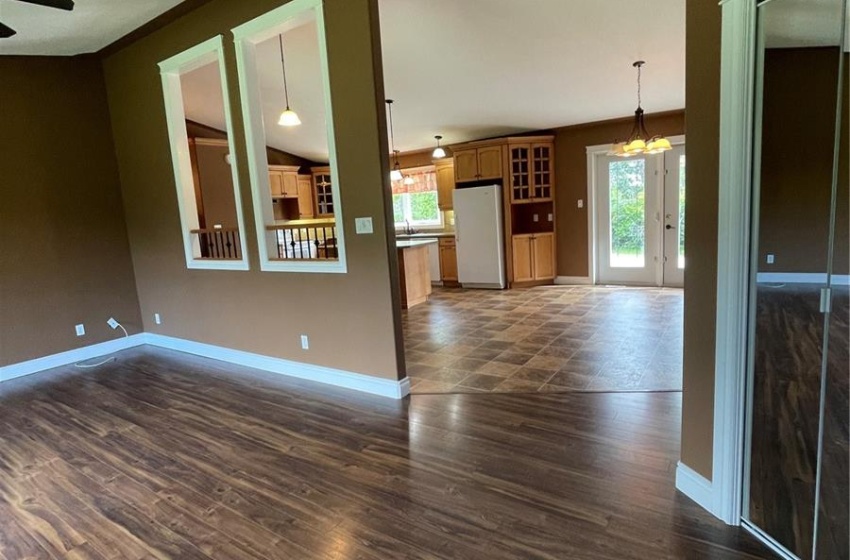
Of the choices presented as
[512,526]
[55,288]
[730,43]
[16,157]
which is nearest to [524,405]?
[512,526]

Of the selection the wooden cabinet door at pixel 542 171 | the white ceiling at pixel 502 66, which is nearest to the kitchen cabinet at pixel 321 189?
the white ceiling at pixel 502 66

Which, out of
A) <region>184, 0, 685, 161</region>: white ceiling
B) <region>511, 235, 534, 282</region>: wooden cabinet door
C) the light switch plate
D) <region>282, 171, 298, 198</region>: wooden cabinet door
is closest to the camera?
the light switch plate

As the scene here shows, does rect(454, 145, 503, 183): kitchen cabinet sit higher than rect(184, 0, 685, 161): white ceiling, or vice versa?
rect(184, 0, 685, 161): white ceiling

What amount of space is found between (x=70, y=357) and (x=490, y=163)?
5.85 meters

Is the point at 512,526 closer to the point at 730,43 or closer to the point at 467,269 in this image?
the point at 730,43

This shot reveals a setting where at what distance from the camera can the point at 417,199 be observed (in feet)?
27.7

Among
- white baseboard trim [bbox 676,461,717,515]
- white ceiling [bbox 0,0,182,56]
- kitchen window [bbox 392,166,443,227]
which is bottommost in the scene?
white baseboard trim [bbox 676,461,717,515]

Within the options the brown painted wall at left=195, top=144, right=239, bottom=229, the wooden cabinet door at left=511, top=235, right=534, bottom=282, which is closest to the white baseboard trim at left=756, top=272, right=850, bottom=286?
the wooden cabinet door at left=511, top=235, right=534, bottom=282

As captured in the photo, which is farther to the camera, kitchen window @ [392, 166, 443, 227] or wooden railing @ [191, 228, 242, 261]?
kitchen window @ [392, 166, 443, 227]

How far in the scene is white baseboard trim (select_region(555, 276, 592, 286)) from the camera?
717 centimetres

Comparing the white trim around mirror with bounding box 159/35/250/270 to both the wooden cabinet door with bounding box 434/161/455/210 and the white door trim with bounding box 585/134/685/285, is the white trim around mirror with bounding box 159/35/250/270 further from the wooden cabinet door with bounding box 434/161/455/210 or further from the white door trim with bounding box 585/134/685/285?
the white door trim with bounding box 585/134/685/285

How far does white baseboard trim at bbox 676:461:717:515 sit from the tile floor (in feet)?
3.71

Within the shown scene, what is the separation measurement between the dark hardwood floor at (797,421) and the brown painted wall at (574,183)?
552 cm

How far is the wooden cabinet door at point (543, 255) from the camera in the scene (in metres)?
7.22
